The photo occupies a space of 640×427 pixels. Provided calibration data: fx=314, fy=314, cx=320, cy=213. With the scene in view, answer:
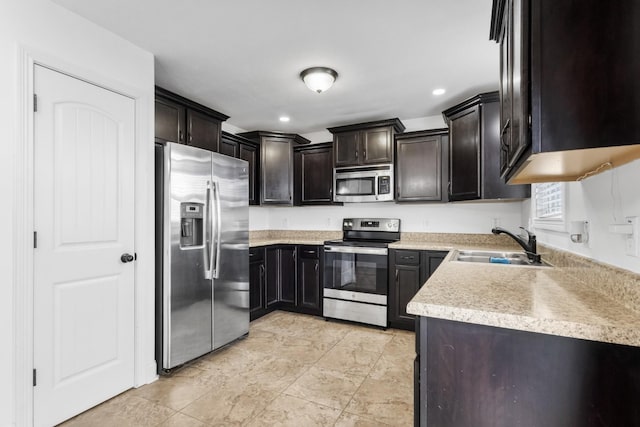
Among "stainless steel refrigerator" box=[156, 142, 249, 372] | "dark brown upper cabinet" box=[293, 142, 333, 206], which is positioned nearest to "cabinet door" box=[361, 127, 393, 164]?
"dark brown upper cabinet" box=[293, 142, 333, 206]

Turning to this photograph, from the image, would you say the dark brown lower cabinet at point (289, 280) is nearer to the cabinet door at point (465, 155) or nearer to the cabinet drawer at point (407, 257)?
the cabinet drawer at point (407, 257)

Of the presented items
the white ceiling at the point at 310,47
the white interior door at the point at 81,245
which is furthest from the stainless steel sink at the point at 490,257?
the white interior door at the point at 81,245

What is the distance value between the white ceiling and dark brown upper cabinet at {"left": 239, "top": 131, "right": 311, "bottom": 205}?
0.80m

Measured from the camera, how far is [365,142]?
3.88 m

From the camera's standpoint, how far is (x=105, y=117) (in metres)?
2.12

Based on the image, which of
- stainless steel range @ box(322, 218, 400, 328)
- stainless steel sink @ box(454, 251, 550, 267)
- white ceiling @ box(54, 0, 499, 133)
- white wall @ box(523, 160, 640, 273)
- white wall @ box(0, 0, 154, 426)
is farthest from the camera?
stainless steel range @ box(322, 218, 400, 328)

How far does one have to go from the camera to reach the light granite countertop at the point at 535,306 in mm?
858

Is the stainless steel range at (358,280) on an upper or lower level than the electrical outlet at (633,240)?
lower

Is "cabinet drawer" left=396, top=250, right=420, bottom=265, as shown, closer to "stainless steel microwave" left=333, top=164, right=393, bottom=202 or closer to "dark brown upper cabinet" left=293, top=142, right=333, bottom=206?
"stainless steel microwave" left=333, top=164, right=393, bottom=202

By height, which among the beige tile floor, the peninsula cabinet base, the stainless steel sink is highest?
the stainless steel sink

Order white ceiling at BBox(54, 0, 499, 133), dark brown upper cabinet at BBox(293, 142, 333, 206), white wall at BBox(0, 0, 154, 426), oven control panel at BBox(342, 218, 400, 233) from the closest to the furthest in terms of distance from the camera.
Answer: white wall at BBox(0, 0, 154, 426) → white ceiling at BBox(54, 0, 499, 133) → oven control panel at BBox(342, 218, 400, 233) → dark brown upper cabinet at BBox(293, 142, 333, 206)

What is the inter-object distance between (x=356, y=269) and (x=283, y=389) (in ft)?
5.55

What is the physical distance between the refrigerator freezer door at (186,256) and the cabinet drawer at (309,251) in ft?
4.89

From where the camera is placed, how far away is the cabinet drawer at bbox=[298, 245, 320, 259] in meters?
3.95
